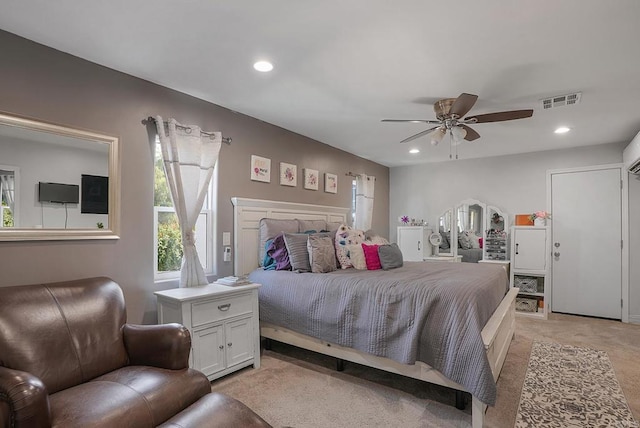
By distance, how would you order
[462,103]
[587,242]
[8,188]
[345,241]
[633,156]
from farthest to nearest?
[587,242], [633,156], [345,241], [462,103], [8,188]

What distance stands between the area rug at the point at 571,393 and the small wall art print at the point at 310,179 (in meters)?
3.08

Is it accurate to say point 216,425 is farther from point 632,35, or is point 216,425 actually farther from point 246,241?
point 632,35

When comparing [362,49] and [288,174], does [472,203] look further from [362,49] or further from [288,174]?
[362,49]

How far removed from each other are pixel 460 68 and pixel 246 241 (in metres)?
2.54

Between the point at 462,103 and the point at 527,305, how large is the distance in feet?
12.0

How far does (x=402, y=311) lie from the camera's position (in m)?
2.47

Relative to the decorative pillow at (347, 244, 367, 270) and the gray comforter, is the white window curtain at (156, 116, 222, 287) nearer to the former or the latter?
the gray comforter

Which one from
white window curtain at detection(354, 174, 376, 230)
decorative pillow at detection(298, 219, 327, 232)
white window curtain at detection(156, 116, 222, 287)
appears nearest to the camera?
white window curtain at detection(156, 116, 222, 287)


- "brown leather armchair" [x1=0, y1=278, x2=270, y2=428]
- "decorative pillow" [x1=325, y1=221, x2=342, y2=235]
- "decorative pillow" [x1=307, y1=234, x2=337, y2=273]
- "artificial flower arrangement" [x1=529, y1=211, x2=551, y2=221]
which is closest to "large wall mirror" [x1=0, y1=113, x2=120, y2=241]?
"brown leather armchair" [x1=0, y1=278, x2=270, y2=428]

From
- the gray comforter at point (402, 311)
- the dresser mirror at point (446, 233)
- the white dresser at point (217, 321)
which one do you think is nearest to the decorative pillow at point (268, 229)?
the gray comforter at point (402, 311)

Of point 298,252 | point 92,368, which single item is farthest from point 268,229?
point 92,368

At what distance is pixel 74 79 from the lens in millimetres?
2416

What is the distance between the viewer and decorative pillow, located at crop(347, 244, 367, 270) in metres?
3.51

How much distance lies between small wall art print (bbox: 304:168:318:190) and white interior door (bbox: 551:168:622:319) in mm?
3546
